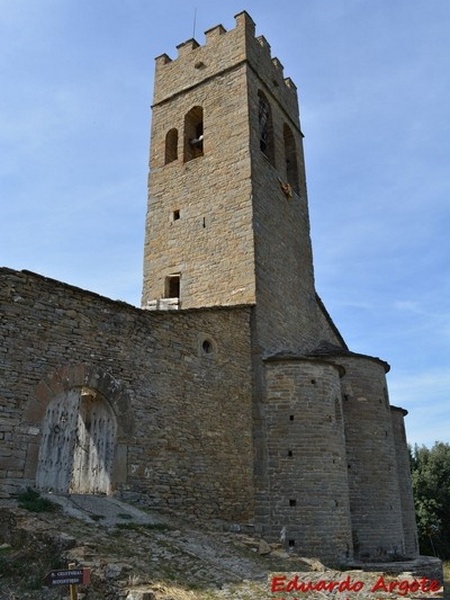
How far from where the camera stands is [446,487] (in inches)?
1019

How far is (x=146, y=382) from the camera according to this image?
9.50 m

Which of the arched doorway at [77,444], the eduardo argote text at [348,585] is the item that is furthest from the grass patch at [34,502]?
the eduardo argote text at [348,585]

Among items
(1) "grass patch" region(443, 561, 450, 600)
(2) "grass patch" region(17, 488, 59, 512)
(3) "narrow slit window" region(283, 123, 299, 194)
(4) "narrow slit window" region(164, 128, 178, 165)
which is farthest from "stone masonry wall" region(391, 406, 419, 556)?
(2) "grass patch" region(17, 488, 59, 512)

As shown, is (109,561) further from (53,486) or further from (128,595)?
(53,486)

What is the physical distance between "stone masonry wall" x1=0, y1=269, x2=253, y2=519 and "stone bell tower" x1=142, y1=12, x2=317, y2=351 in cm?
181

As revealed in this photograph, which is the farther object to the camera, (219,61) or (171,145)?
(171,145)

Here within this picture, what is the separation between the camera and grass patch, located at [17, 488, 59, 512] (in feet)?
22.4

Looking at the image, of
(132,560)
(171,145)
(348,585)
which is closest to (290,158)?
(171,145)

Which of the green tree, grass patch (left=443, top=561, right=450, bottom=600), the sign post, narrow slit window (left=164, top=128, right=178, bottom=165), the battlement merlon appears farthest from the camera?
the green tree

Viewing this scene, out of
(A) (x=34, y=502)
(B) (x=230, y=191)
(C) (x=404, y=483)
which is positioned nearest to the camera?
(A) (x=34, y=502)

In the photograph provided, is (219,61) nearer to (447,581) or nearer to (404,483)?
(404,483)

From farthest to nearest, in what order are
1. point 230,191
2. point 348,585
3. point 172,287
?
point 172,287, point 230,191, point 348,585

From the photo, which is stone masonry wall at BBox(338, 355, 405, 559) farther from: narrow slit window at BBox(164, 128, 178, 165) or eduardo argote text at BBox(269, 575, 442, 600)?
narrow slit window at BBox(164, 128, 178, 165)

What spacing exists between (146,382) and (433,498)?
2135 centimetres
